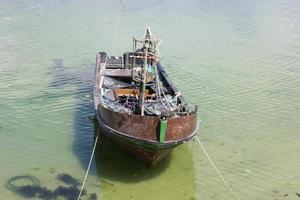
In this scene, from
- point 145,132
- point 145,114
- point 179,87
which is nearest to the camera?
point 145,132

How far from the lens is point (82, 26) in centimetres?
2431

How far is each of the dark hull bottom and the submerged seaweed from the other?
1453mm

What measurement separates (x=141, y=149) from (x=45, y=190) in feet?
8.47

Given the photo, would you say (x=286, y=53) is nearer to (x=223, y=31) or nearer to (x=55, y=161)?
(x=223, y=31)

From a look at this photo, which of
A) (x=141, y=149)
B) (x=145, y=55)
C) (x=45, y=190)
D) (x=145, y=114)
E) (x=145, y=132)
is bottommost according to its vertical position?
(x=45, y=190)

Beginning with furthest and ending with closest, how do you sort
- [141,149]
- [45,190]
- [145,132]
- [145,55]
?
[145,55], [141,149], [45,190], [145,132]

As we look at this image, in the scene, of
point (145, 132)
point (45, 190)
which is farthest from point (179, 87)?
point (45, 190)

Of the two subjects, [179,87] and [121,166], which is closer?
[121,166]

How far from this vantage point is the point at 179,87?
17281mm

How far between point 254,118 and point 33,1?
59.4 ft

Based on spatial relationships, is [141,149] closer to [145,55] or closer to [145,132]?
[145,132]

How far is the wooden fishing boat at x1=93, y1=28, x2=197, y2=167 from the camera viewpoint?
36.7 ft

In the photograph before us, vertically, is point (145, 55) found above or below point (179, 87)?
→ above

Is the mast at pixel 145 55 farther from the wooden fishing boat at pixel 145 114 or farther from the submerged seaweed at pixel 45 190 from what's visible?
the submerged seaweed at pixel 45 190
